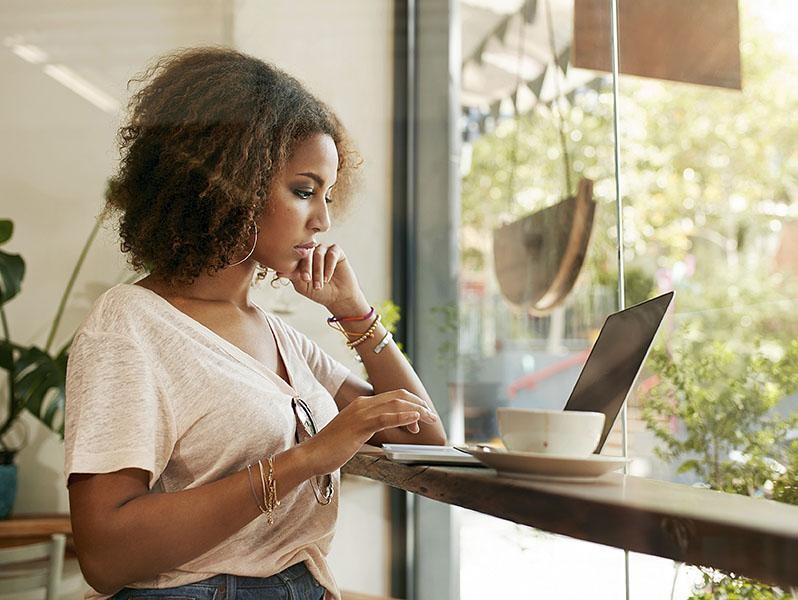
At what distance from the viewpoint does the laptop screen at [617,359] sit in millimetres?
1144

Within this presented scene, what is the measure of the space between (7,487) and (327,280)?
51.3 inches

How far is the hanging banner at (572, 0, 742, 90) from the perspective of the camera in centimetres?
179

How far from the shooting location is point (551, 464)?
3.08 feet

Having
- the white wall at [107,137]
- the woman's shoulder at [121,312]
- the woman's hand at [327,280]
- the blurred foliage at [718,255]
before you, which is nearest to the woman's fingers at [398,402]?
the woman's shoulder at [121,312]

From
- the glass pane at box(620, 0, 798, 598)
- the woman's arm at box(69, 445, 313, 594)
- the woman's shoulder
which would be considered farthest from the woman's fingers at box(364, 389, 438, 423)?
the glass pane at box(620, 0, 798, 598)

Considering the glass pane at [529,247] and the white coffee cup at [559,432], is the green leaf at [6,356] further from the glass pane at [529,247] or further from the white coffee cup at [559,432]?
the white coffee cup at [559,432]

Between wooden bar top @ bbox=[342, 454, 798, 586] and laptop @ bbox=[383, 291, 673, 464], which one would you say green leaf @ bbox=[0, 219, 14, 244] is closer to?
laptop @ bbox=[383, 291, 673, 464]

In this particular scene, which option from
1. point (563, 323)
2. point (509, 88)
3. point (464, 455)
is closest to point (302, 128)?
point (464, 455)

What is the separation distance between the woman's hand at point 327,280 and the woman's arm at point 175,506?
0.45 m

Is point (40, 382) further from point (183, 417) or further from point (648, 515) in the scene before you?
point (648, 515)

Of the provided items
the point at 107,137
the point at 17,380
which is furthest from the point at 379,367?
the point at 107,137

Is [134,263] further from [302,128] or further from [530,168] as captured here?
[530,168]

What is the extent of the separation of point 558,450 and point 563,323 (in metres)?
1.36

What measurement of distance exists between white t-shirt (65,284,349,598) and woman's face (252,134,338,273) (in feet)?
0.67
